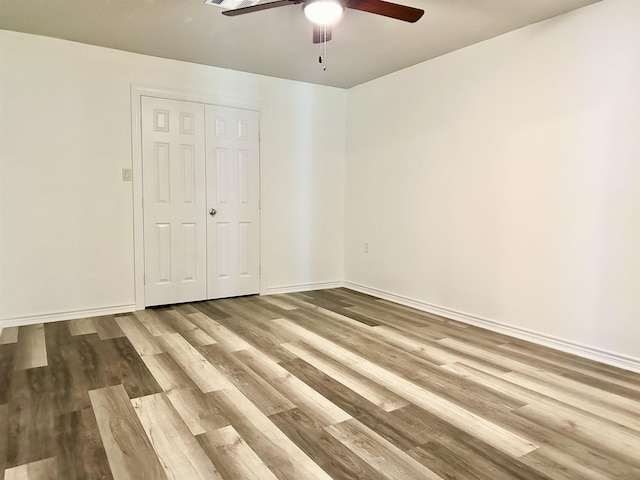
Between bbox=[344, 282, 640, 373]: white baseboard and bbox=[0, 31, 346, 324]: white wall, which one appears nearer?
bbox=[344, 282, 640, 373]: white baseboard

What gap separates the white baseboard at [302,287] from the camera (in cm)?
491

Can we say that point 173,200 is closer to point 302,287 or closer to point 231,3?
point 302,287

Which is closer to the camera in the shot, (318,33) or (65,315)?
(318,33)

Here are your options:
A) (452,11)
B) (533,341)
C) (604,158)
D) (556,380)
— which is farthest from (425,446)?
(452,11)

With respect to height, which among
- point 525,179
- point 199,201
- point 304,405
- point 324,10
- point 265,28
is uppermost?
point 265,28

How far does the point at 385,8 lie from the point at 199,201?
268 cm

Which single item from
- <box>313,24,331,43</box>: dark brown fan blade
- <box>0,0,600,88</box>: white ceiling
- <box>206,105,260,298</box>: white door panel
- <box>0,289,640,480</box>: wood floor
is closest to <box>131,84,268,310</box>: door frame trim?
<box>206,105,260,298</box>: white door panel

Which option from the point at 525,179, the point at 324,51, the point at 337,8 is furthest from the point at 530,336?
the point at 324,51

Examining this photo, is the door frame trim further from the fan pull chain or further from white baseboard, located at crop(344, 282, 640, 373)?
white baseboard, located at crop(344, 282, 640, 373)

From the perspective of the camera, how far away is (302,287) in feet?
16.8

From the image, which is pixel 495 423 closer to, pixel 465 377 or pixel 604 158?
pixel 465 377

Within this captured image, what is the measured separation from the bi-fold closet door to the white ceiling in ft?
2.05

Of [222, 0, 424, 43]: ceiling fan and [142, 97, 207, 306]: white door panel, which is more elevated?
[222, 0, 424, 43]: ceiling fan

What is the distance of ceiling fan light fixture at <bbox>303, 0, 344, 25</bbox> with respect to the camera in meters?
2.42
